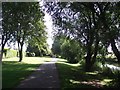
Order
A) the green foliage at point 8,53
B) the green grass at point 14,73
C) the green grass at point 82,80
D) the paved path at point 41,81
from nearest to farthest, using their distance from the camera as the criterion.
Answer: the paved path at point 41,81 < the green grass at point 14,73 < the green grass at point 82,80 < the green foliage at point 8,53

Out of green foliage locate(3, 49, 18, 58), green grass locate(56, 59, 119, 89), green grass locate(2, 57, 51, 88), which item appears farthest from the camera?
green foliage locate(3, 49, 18, 58)

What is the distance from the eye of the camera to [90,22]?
28125 millimetres

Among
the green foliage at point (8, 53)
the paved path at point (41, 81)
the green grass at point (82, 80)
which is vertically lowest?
the green grass at point (82, 80)

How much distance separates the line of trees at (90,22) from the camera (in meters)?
15.5

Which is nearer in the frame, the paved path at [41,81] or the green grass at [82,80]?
the paved path at [41,81]

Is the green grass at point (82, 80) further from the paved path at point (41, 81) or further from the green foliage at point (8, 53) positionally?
the green foliage at point (8, 53)

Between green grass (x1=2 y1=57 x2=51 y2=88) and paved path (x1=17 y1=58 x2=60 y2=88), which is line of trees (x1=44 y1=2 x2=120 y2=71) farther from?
green grass (x1=2 y1=57 x2=51 y2=88)

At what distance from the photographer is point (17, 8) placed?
606 inches

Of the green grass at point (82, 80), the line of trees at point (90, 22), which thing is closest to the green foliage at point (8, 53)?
the line of trees at point (90, 22)

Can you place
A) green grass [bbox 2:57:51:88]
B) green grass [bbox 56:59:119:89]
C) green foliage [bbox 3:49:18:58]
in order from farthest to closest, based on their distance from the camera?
green foliage [bbox 3:49:18:58]
green grass [bbox 56:59:119:89]
green grass [bbox 2:57:51:88]

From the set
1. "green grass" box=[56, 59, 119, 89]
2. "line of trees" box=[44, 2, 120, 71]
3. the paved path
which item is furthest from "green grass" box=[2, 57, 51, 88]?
"line of trees" box=[44, 2, 120, 71]

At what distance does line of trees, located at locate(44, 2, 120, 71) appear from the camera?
1550 centimetres

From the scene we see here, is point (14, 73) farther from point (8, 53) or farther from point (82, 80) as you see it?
point (8, 53)

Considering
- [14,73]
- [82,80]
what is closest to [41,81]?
[82,80]
